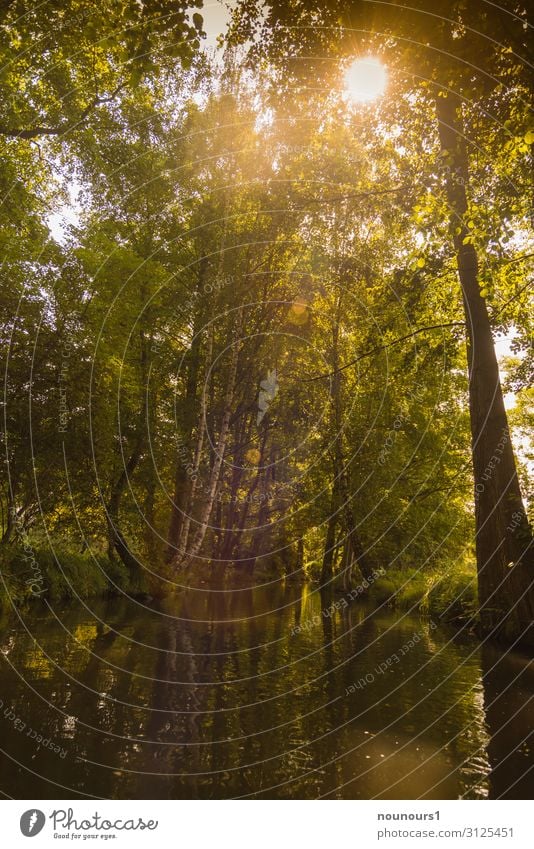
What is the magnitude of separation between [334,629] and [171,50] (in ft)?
48.5

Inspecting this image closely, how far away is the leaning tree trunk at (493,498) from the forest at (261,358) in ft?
0.22

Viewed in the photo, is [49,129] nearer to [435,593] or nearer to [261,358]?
[261,358]

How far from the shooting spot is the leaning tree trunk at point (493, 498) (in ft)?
35.9

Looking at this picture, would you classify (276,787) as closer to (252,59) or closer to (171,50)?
(171,50)

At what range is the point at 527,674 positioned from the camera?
949 cm

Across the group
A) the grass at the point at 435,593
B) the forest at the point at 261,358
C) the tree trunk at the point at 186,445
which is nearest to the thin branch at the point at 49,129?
the forest at the point at 261,358

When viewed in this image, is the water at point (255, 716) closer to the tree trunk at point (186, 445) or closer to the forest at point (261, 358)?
the forest at point (261, 358)

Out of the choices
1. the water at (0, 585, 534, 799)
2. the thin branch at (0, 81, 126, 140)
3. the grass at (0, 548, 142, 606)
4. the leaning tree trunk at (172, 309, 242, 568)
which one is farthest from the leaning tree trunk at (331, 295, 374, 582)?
the thin branch at (0, 81, 126, 140)

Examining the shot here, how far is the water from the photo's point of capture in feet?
16.4
